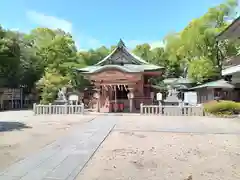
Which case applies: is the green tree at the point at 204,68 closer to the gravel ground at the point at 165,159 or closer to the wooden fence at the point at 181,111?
the wooden fence at the point at 181,111

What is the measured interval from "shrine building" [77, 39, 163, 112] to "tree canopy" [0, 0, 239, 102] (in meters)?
4.16

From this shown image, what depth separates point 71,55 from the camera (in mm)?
38500

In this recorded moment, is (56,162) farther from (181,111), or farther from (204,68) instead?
(204,68)

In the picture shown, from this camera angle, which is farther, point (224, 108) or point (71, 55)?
point (71, 55)

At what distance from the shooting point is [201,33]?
2909 cm

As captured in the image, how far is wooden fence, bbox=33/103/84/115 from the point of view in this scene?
19.4m

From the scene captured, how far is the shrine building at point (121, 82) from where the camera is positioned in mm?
21391

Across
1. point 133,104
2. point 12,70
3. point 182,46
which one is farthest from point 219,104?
point 12,70

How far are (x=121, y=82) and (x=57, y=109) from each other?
567 centimetres

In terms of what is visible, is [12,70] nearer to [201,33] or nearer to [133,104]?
[133,104]

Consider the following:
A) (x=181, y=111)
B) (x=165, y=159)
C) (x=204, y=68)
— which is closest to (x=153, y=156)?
(x=165, y=159)

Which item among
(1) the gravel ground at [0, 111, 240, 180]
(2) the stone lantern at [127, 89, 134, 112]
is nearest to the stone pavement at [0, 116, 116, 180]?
(1) the gravel ground at [0, 111, 240, 180]

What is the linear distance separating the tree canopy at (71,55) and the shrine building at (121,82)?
4.16 meters

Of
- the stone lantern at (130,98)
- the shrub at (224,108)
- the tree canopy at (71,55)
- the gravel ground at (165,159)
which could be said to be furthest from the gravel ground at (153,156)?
the tree canopy at (71,55)
